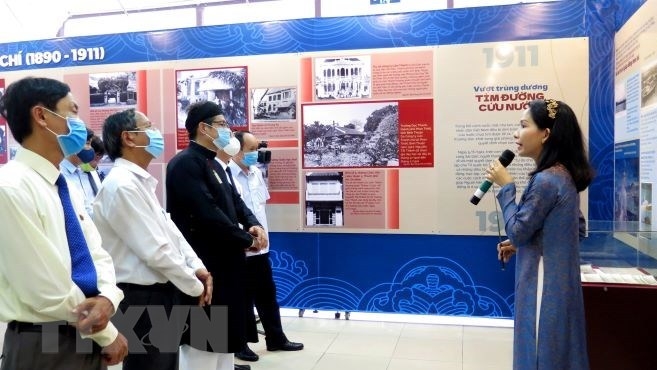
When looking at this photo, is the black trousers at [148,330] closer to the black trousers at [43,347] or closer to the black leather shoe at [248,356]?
the black trousers at [43,347]

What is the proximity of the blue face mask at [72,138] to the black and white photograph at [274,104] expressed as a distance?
292 centimetres

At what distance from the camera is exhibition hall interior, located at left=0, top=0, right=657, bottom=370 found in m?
3.91

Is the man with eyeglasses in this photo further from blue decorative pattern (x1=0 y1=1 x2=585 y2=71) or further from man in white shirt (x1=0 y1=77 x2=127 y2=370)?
blue decorative pattern (x1=0 y1=1 x2=585 y2=71)

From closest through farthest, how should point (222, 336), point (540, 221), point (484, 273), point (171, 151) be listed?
point (540, 221) → point (222, 336) → point (484, 273) → point (171, 151)

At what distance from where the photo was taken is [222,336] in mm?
2553

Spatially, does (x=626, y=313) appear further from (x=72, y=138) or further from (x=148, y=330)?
(x=72, y=138)

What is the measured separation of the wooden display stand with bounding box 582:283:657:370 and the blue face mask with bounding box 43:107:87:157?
2412 millimetres

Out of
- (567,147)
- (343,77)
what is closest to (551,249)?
(567,147)

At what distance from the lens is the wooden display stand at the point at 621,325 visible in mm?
2529

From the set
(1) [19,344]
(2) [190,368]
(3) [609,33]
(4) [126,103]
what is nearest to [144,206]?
(1) [19,344]

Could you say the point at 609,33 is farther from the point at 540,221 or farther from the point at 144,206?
the point at 144,206

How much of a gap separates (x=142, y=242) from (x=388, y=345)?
2.37 meters

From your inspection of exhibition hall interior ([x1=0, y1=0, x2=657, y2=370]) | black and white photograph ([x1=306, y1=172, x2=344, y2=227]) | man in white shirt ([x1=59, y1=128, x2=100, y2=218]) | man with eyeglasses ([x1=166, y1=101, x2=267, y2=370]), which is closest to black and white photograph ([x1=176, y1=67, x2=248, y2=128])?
exhibition hall interior ([x1=0, y1=0, x2=657, y2=370])

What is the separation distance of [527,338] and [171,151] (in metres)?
3.66
